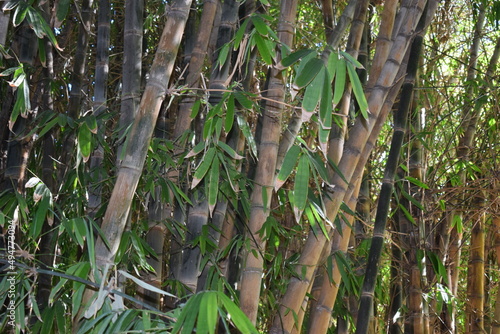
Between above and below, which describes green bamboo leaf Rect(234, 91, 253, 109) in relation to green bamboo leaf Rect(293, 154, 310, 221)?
above

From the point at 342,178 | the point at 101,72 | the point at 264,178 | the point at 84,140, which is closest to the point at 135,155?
the point at 84,140

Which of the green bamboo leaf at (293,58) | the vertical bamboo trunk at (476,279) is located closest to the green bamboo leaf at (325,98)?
the green bamboo leaf at (293,58)

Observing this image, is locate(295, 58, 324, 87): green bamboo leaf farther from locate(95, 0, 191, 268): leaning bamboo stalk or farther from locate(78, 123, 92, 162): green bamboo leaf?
locate(78, 123, 92, 162): green bamboo leaf

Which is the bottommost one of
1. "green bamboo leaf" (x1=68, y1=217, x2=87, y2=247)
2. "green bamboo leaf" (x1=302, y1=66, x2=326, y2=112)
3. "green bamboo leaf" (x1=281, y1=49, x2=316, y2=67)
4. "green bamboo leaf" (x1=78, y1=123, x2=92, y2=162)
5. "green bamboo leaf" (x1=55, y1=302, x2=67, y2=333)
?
"green bamboo leaf" (x1=55, y1=302, x2=67, y2=333)

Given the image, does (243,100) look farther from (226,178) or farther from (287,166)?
(226,178)

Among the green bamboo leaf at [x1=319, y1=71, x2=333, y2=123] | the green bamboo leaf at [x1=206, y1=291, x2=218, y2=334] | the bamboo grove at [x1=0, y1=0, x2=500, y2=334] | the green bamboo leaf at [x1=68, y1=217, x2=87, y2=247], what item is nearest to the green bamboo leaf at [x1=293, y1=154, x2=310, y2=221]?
the bamboo grove at [x1=0, y1=0, x2=500, y2=334]

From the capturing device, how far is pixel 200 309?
3.76ft

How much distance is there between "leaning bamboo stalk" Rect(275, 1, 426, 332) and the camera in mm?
2016

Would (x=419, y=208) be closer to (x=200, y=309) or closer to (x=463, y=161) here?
(x=463, y=161)

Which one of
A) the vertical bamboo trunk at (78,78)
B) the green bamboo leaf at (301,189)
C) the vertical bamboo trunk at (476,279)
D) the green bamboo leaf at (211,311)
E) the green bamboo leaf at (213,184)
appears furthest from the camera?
the vertical bamboo trunk at (476,279)

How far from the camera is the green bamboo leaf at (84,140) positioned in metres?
1.80

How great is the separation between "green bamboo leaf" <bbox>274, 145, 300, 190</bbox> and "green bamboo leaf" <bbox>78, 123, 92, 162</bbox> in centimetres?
61

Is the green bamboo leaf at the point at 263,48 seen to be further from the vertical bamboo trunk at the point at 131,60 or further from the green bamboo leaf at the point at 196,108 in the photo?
the vertical bamboo trunk at the point at 131,60


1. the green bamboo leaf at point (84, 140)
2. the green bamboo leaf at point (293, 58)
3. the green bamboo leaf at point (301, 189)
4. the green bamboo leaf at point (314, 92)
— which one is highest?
the green bamboo leaf at point (293, 58)
